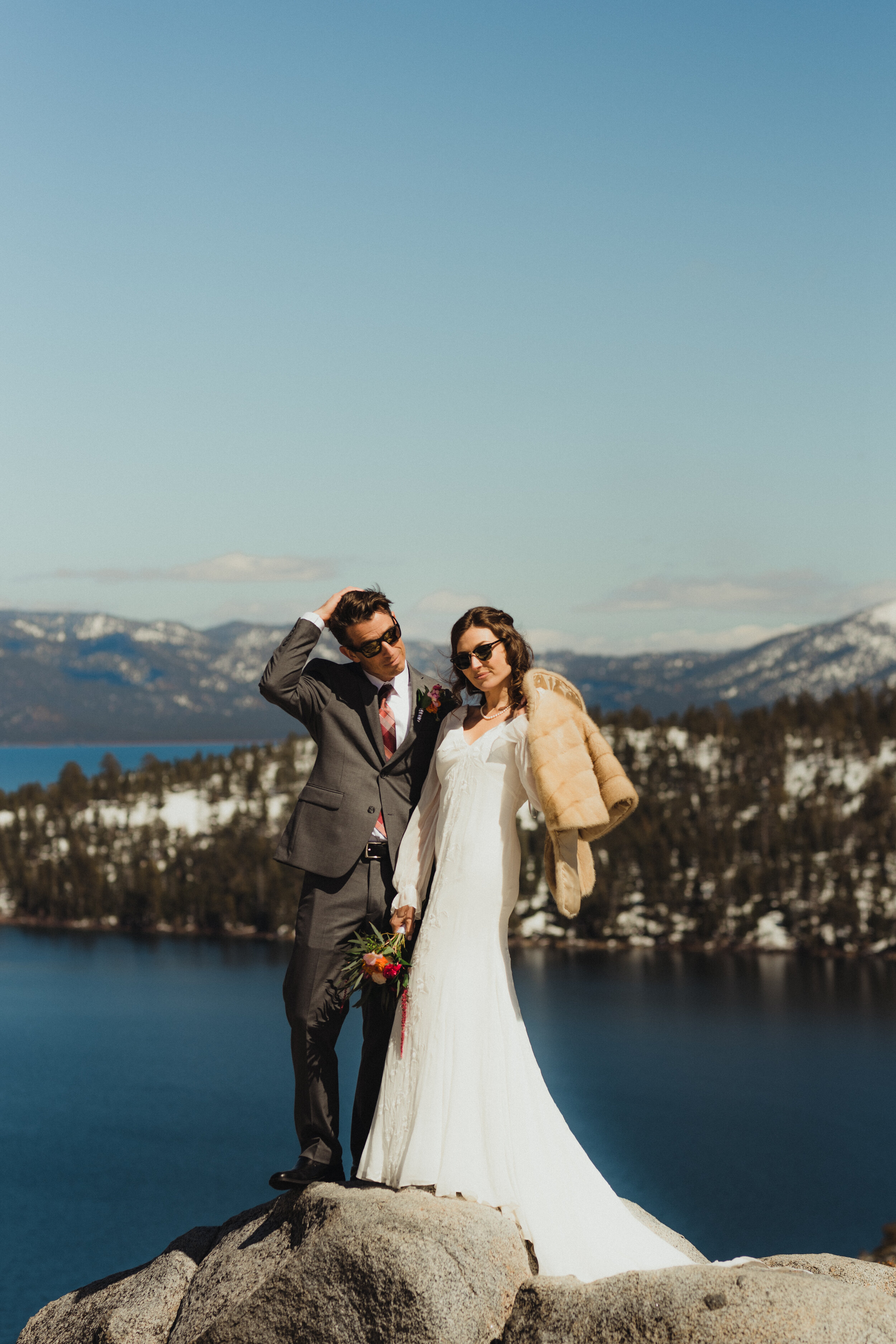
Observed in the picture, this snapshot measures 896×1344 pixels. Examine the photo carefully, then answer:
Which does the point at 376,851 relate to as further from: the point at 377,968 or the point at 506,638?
the point at 506,638

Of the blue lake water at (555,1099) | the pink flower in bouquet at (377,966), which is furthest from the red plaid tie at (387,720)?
the blue lake water at (555,1099)

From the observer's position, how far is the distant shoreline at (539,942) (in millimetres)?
85375

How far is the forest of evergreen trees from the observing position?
91.2 m

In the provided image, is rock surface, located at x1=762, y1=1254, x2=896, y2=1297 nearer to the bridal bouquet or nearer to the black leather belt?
the bridal bouquet

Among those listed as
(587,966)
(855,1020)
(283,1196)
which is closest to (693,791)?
(587,966)

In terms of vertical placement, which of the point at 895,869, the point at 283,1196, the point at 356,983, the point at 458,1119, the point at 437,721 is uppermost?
the point at 437,721

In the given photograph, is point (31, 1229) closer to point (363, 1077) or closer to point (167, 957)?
point (363, 1077)

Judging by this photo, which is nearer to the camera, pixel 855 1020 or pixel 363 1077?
pixel 363 1077

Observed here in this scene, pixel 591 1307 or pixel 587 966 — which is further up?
pixel 591 1307

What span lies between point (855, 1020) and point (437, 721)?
60.8m

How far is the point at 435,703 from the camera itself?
260 inches

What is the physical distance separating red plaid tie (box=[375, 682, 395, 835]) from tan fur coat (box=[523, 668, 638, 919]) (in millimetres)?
849

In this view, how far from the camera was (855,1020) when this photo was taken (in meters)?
60.8

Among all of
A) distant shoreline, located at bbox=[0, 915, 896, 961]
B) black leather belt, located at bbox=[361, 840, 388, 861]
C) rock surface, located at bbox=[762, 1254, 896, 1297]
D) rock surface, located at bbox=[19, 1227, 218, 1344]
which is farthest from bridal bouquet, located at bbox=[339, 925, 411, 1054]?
distant shoreline, located at bbox=[0, 915, 896, 961]
